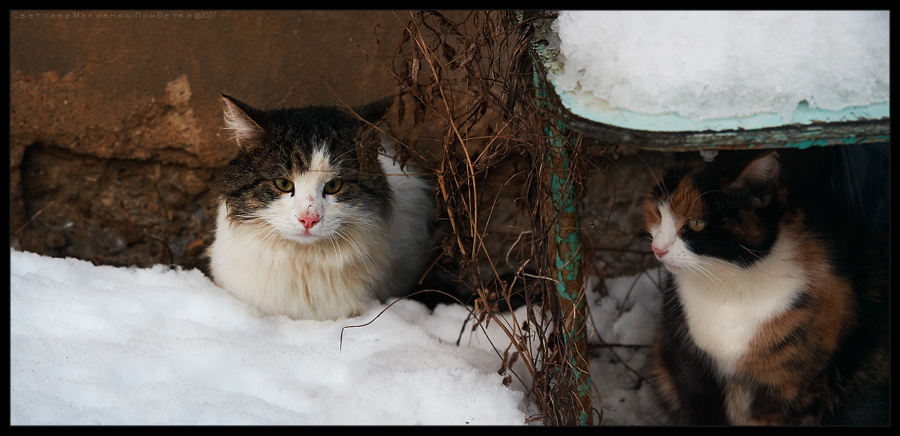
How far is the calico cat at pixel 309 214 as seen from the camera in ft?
6.34

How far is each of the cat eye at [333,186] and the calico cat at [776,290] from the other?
1.00 meters

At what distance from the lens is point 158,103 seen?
2.56 meters

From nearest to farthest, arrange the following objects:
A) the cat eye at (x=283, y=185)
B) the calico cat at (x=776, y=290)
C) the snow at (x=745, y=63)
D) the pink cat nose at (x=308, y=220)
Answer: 1. the snow at (x=745, y=63)
2. the calico cat at (x=776, y=290)
3. the pink cat nose at (x=308, y=220)
4. the cat eye at (x=283, y=185)

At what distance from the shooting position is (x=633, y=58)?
54.9 inches

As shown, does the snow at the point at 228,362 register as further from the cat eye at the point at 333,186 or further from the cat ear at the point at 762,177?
the cat ear at the point at 762,177

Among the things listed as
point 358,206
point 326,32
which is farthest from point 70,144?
point 358,206

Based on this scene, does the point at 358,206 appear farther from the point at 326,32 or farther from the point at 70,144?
the point at 70,144

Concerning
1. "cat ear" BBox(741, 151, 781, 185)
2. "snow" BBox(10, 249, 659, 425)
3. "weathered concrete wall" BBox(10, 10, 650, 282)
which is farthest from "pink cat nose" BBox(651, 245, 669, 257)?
"weathered concrete wall" BBox(10, 10, 650, 282)

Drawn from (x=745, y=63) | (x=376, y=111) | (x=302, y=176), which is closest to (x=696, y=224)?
(x=745, y=63)

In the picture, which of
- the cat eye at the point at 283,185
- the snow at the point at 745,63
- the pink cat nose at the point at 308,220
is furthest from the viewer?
the cat eye at the point at 283,185

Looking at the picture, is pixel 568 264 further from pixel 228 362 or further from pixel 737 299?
pixel 228 362

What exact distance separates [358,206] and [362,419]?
2.26ft

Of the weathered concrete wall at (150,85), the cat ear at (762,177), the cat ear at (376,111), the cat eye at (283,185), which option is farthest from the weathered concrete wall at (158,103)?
the cat ear at (762,177)

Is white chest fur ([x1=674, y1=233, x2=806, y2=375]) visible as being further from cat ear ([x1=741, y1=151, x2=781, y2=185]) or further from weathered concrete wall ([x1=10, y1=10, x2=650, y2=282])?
weathered concrete wall ([x1=10, y1=10, x2=650, y2=282])
